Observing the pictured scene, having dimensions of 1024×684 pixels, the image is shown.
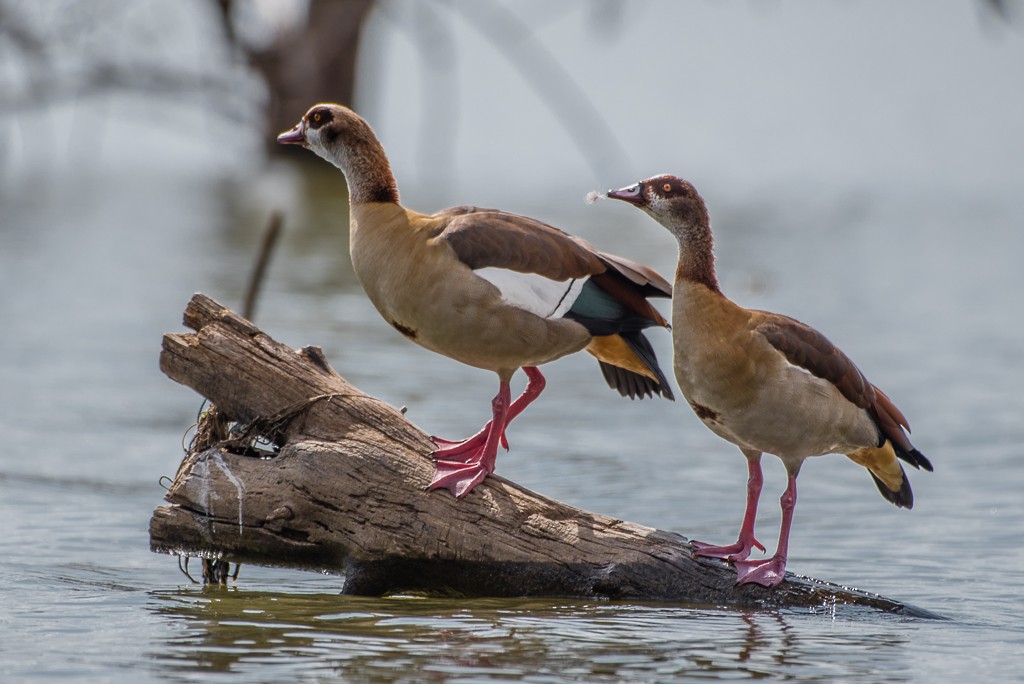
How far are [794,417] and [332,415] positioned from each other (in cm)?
196

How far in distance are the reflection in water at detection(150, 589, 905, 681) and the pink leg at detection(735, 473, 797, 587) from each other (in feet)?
0.48

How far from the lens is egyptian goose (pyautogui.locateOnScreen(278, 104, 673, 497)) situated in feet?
20.2

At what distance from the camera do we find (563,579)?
6121 mm

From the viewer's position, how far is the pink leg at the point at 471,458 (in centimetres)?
617

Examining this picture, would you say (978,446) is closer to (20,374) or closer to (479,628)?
(479,628)

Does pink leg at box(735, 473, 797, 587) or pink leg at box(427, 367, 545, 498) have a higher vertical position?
pink leg at box(427, 367, 545, 498)

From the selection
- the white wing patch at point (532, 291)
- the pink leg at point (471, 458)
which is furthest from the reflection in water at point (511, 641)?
the white wing patch at point (532, 291)

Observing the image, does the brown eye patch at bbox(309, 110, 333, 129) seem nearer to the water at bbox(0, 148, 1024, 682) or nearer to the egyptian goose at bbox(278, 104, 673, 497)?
the egyptian goose at bbox(278, 104, 673, 497)

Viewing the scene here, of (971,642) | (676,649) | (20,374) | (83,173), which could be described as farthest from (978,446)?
(83,173)

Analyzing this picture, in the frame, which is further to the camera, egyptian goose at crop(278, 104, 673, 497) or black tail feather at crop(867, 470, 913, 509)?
black tail feather at crop(867, 470, 913, 509)

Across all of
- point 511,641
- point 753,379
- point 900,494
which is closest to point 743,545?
point 753,379

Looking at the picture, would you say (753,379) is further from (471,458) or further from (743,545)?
(471,458)

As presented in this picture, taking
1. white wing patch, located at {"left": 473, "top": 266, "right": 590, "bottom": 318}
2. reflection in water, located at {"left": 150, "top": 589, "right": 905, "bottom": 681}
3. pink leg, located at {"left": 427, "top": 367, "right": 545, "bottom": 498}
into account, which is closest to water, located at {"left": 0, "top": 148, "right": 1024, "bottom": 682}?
reflection in water, located at {"left": 150, "top": 589, "right": 905, "bottom": 681}

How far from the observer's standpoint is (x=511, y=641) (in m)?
5.64
